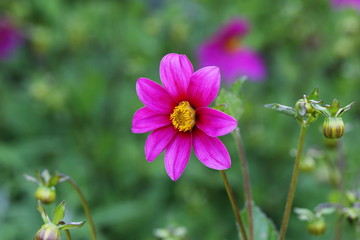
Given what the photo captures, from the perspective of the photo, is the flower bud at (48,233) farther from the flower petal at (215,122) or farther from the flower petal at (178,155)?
the flower petal at (215,122)

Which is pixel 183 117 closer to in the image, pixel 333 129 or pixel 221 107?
pixel 221 107

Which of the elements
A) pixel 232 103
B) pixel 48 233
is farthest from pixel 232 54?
pixel 48 233

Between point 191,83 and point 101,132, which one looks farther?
point 101,132

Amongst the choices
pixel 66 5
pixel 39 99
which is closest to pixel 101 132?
pixel 39 99

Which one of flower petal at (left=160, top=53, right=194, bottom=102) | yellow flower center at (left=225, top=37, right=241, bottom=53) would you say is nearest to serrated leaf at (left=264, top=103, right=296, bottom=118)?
flower petal at (left=160, top=53, right=194, bottom=102)

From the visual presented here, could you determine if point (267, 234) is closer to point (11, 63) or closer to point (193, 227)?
point (193, 227)

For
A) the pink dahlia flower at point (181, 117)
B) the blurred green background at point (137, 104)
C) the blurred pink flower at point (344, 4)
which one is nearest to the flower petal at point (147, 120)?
the pink dahlia flower at point (181, 117)

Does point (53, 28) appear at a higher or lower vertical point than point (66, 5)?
lower
